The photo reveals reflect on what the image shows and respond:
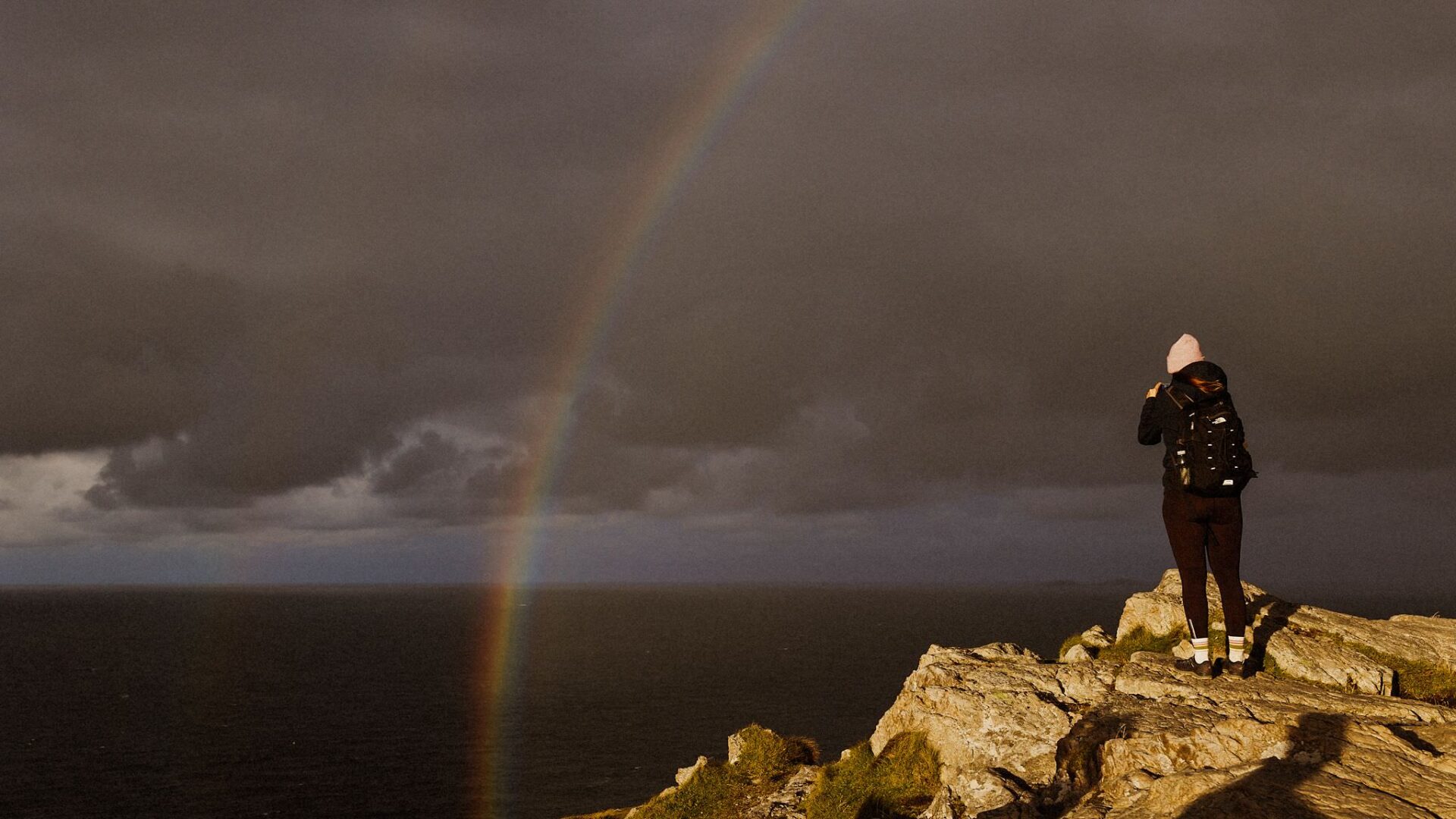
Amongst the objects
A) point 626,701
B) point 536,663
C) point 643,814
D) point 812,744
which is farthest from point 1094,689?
point 536,663

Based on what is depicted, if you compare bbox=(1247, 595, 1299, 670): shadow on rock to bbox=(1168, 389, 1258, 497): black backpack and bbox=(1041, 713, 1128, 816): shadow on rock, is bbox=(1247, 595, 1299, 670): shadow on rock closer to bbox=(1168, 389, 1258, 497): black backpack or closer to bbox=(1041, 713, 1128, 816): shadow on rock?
bbox=(1168, 389, 1258, 497): black backpack

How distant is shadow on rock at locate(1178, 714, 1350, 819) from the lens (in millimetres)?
7602

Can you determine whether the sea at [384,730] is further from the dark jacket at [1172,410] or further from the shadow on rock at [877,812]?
the dark jacket at [1172,410]

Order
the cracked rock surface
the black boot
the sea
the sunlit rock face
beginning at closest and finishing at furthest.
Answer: the cracked rock surface < the sunlit rock face < the black boot < the sea

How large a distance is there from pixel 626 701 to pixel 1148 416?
446ft

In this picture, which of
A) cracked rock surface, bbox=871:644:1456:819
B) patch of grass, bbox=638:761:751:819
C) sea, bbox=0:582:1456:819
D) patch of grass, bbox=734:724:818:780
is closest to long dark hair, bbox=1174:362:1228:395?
cracked rock surface, bbox=871:644:1456:819

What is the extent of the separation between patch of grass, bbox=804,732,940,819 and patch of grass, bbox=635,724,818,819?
4690mm

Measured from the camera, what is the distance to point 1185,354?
13773mm

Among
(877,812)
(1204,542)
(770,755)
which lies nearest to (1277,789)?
(1204,542)

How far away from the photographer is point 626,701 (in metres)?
140

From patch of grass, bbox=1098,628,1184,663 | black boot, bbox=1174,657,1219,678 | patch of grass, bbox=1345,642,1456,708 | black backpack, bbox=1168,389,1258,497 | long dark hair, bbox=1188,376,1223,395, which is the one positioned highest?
long dark hair, bbox=1188,376,1223,395

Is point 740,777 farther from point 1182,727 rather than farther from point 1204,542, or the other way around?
point 1182,727

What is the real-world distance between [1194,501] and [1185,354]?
2.21m

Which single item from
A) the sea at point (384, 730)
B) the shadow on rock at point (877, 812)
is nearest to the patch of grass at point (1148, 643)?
the shadow on rock at point (877, 812)
